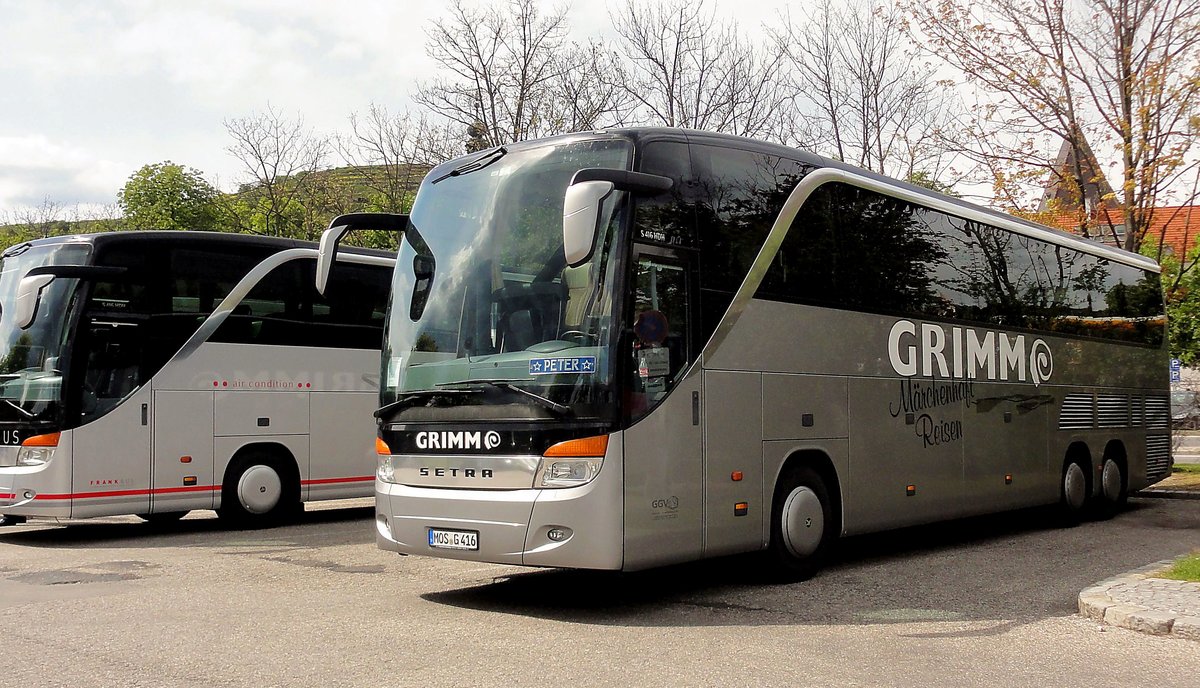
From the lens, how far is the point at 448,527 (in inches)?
A: 351

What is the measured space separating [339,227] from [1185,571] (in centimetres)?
769

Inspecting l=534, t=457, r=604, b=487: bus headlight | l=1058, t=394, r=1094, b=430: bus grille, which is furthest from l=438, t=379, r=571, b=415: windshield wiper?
l=1058, t=394, r=1094, b=430: bus grille

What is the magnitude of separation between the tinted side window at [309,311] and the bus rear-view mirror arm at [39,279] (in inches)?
68.4

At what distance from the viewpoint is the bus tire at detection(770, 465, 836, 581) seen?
33.2 feet

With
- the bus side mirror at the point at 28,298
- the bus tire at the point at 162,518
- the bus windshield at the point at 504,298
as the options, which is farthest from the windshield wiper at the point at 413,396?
the bus tire at the point at 162,518

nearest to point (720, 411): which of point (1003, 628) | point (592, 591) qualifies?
point (592, 591)

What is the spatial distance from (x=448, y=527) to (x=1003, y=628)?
13.4 ft

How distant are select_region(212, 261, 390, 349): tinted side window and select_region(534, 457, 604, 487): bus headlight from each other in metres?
8.00

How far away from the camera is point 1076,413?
50.7 ft

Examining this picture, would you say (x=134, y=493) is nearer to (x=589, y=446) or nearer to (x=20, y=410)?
(x=20, y=410)

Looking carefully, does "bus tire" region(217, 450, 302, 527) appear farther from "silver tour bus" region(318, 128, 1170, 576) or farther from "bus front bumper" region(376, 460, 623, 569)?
"bus front bumper" region(376, 460, 623, 569)

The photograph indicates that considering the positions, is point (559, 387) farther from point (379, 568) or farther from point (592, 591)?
point (379, 568)

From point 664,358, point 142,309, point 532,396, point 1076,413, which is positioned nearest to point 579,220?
point 532,396

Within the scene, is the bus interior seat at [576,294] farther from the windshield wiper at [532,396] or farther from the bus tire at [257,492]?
the bus tire at [257,492]
